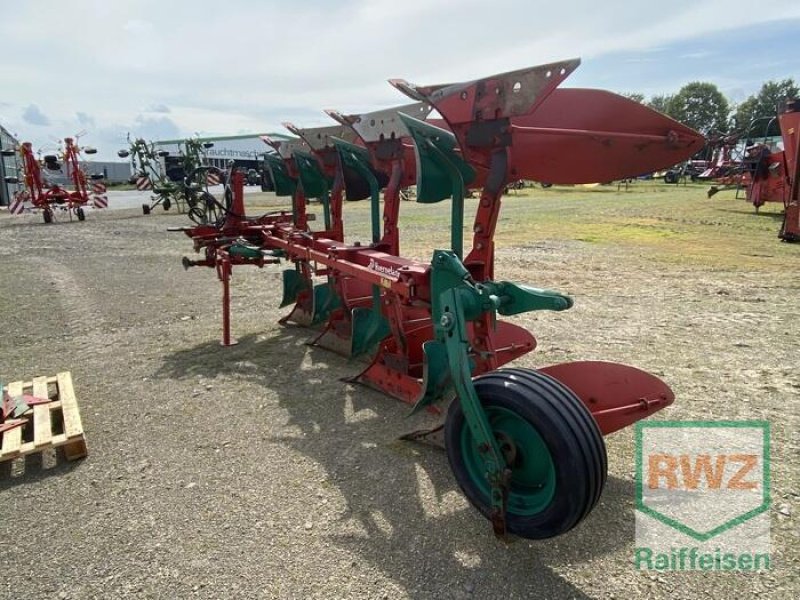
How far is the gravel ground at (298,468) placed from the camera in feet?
7.57

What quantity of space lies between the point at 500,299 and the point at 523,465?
2.52 ft

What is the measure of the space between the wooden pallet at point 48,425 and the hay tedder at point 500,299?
1908 millimetres

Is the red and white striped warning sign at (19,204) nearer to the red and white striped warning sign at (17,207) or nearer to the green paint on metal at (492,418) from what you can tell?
the red and white striped warning sign at (17,207)

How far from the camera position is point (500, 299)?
8.73 feet

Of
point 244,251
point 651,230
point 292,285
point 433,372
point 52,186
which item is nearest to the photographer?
point 433,372

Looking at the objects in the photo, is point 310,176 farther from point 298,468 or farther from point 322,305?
point 298,468

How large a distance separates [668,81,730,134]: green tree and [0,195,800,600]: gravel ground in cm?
7228

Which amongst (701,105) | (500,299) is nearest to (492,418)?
(500,299)

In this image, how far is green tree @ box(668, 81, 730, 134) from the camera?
68.0 meters

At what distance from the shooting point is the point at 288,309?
659 centimetres

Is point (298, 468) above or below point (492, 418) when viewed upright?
below

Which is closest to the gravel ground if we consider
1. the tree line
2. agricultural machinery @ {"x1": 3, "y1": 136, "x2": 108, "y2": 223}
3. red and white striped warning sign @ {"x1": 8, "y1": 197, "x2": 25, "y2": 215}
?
agricultural machinery @ {"x1": 3, "y1": 136, "x2": 108, "y2": 223}

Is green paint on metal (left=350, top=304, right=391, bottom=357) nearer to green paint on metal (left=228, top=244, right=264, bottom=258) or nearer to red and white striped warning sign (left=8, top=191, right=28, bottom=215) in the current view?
green paint on metal (left=228, top=244, right=264, bottom=258)

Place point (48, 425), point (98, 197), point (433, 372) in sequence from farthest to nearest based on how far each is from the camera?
point (98, 197), point (48, 425), point (433, 372)
